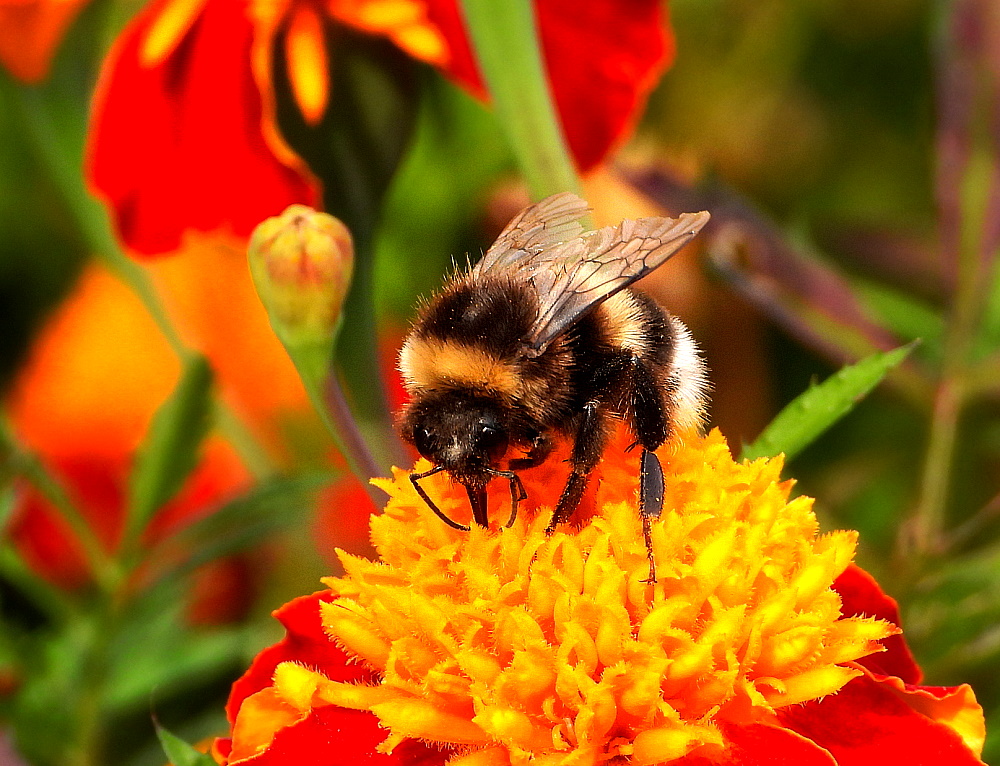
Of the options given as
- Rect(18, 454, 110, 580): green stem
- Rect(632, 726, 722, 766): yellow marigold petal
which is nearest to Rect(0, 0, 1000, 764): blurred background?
Rect(18, 454, 110, 580): green stem

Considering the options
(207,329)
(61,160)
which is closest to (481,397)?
(61,160)

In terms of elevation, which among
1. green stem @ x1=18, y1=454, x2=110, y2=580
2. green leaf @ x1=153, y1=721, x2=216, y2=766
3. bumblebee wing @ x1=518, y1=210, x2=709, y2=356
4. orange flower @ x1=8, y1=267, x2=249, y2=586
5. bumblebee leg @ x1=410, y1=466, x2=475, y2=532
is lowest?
orange flower @ x1=8, y1=267, x2=249, y2=586

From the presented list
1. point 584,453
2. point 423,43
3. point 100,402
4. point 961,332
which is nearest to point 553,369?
point 584,453

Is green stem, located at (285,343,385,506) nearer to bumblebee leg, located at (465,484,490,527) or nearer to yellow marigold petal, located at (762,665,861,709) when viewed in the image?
bumblebee leg, located at (465,484,490,527)

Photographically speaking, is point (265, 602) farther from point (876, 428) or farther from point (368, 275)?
point (876, 428)

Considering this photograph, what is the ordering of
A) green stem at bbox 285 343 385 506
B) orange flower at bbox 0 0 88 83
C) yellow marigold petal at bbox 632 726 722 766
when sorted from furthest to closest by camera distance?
orange flower at bbox 0 0 88 83, green stem at bbox 285 343 385 506, yellow marigold petal at bbox 632 726 722 766

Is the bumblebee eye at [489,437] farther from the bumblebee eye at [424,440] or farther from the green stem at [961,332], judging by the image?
the green stem at [961,332]
